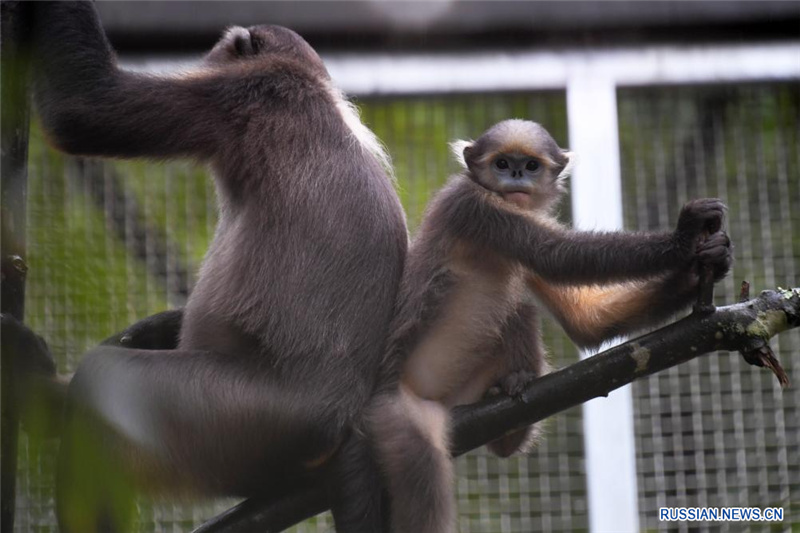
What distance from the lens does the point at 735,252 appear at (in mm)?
4879

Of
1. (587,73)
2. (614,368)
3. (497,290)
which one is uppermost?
(587,73)

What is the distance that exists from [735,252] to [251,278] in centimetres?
269

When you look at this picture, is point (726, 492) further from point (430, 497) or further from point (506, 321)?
point (430, 497)

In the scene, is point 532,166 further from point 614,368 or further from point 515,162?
point 614,368

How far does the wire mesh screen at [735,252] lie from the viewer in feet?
15.6

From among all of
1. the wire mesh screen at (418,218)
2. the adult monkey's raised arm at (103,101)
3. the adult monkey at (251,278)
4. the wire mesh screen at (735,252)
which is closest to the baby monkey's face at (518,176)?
the adult monkey at (251,278)

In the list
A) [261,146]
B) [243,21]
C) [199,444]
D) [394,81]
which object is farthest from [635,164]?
[199,444]

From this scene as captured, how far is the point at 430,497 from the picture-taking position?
2.86 metres

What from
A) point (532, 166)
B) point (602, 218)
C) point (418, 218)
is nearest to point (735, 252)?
point (602, 218)

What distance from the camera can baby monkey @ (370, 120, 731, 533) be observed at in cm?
288

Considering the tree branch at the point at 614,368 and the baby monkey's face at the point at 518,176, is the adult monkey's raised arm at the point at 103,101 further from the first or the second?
the tree branch at the point at 614,368

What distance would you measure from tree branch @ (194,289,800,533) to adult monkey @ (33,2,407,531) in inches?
3.5

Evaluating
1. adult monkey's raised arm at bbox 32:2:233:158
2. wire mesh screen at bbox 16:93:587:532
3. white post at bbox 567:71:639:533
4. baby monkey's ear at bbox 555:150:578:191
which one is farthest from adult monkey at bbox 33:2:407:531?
white post at bbox 567:71:639:533

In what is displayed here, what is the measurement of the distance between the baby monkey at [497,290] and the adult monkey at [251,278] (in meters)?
0.10
